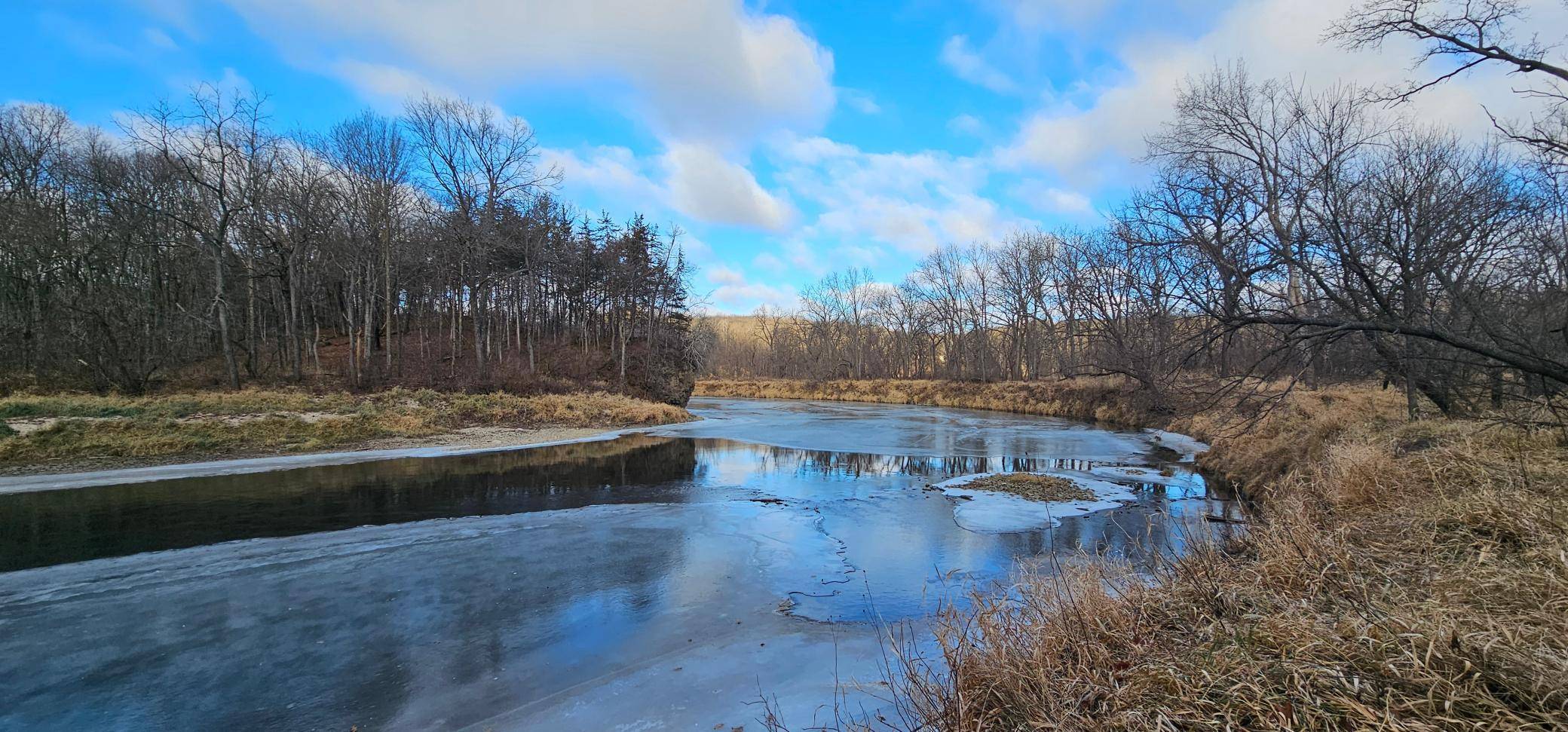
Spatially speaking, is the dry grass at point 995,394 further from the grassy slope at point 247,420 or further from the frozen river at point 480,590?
the grassy slope at point 247,420

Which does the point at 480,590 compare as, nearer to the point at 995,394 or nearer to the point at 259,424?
the point at 259,424

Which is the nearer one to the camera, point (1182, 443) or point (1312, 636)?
point (1312, 636)

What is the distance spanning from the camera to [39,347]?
21422mm

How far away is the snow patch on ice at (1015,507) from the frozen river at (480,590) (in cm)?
14

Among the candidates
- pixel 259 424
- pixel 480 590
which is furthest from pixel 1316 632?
pixel 259 424

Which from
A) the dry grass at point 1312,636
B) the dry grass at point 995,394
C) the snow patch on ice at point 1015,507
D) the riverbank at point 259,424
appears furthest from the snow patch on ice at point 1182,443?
the riverbank at point 259,424

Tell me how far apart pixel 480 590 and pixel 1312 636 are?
278 inches

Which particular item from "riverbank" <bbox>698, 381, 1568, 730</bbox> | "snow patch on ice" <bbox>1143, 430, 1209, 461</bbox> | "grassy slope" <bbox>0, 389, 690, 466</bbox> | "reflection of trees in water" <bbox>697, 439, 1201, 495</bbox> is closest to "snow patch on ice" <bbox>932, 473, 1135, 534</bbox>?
"reflection of trees in water" <bbox>697, 439, 1201, 495</bbox>

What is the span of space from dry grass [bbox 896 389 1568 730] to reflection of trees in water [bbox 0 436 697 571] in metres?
9.17

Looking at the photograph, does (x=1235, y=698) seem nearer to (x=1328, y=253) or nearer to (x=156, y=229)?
(x=1328, y=253)

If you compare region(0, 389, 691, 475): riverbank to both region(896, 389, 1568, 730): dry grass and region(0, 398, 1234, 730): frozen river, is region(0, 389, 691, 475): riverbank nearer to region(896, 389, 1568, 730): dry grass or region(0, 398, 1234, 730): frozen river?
region(0, 398, 1234, 730): frozen river

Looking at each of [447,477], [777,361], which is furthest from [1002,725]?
[777,361]

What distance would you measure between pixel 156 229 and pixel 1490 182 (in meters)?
45.3

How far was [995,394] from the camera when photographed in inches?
1635
